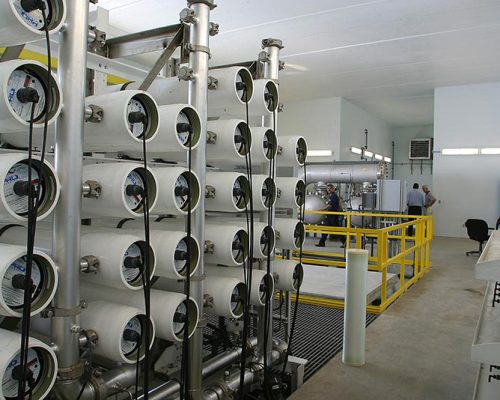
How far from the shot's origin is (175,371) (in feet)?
7.82

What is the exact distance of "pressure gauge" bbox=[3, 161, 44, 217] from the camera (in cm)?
131

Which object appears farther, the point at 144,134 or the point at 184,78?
the point at 184,78

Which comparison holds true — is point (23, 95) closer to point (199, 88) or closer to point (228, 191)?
point (199, 88)

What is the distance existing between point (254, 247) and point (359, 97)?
11420 mm

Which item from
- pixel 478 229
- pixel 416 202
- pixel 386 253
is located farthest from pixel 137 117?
pixel 416 202

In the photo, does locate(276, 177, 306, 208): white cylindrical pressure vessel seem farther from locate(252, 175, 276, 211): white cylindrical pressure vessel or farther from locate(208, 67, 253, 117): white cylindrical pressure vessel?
locate(208, 67, 253, 117): white cylindrical pressure vessel

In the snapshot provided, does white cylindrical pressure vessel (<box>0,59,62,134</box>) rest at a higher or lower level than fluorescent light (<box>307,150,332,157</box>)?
lower

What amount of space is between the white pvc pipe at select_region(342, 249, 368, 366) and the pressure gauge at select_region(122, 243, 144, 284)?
199 cm

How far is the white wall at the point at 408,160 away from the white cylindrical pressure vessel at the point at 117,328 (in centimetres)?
1650

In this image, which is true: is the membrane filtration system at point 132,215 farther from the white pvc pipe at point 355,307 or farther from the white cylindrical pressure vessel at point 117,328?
the white pvc pipe at point 355,307

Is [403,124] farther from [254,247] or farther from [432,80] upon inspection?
[254,247]

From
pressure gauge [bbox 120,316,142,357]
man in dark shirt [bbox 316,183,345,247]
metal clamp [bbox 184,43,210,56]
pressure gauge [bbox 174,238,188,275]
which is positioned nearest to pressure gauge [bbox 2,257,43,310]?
pressure gauge [bbox 120,316,142,357]

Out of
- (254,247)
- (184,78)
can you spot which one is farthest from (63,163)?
(254,247)

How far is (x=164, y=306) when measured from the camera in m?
1.88
